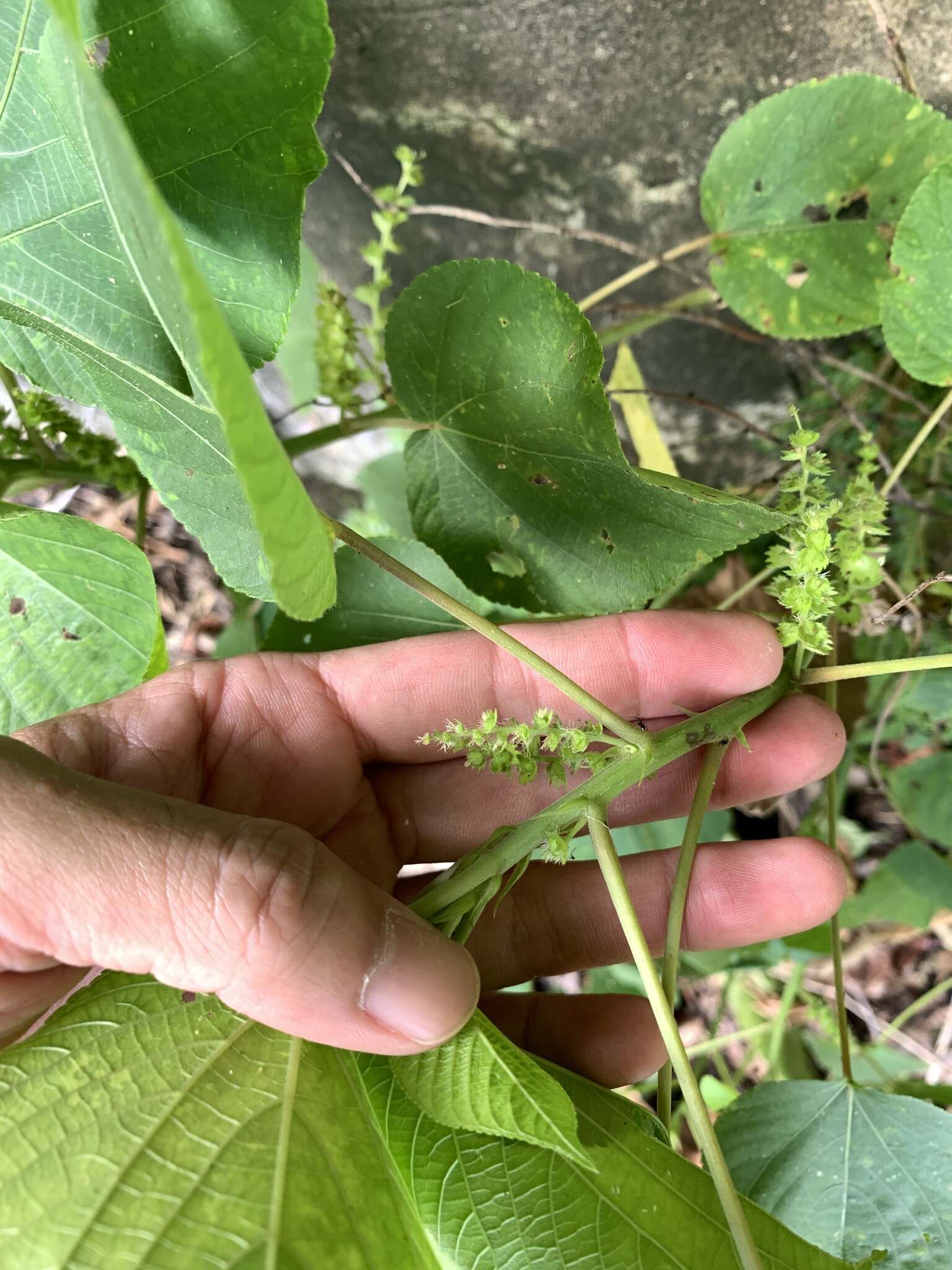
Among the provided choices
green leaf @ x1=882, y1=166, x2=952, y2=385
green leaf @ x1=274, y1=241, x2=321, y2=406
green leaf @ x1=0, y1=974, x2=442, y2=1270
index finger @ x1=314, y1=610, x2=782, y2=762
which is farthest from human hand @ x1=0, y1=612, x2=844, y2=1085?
green leaf @ x1=274, y1=241, x2=321, y2=406

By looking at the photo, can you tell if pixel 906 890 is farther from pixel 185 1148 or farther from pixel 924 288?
pixel 185 1148

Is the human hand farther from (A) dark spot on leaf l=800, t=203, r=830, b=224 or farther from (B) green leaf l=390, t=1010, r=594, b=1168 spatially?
(A) dark spot on leaf l=800, t=203, r=830, b=224

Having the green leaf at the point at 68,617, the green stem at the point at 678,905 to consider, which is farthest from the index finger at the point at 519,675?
the green leaf at the point at 68,617

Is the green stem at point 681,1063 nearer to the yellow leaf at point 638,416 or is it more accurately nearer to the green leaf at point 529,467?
the green leaf at point 529,467

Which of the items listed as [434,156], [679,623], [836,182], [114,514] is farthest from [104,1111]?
[114,514]

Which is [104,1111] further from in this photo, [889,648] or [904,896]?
[904,896]

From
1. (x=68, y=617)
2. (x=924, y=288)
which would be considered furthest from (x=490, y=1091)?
(x=924, y=288)
